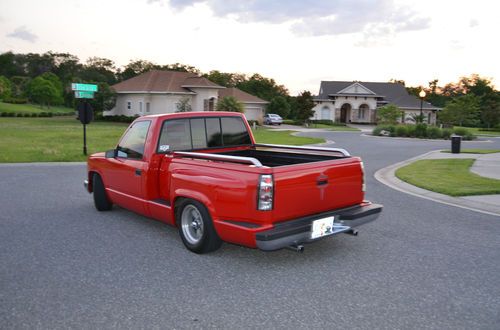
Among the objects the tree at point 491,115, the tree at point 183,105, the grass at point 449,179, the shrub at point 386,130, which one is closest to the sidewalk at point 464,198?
the grass at point 449,179

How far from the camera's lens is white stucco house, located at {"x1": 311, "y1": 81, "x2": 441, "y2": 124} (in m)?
63.8

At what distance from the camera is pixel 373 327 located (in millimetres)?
3613

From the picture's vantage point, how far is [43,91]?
8369cm

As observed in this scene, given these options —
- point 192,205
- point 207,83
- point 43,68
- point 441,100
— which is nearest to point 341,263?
point 192,205

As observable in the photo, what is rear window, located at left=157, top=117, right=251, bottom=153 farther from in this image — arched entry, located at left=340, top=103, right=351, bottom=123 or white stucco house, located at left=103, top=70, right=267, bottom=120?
arched entry, located at left=340, top=103, right=351, bottom=123

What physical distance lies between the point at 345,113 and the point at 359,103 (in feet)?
12.8

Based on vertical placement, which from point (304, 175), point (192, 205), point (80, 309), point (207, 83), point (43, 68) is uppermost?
point (43, 68)

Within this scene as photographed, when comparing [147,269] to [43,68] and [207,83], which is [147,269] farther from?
[43,68]

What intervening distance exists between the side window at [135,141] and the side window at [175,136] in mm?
315

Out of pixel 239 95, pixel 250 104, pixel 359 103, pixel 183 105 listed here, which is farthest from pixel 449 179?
pixel 359 103

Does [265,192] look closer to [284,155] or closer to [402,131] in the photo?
[284,155]

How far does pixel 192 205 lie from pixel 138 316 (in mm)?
1818

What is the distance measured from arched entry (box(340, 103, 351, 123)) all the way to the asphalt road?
61.4 metres

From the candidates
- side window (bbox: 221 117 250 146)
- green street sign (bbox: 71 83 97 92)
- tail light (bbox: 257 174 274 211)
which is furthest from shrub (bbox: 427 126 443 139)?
tail light (bbox: 257 174 274 211)
